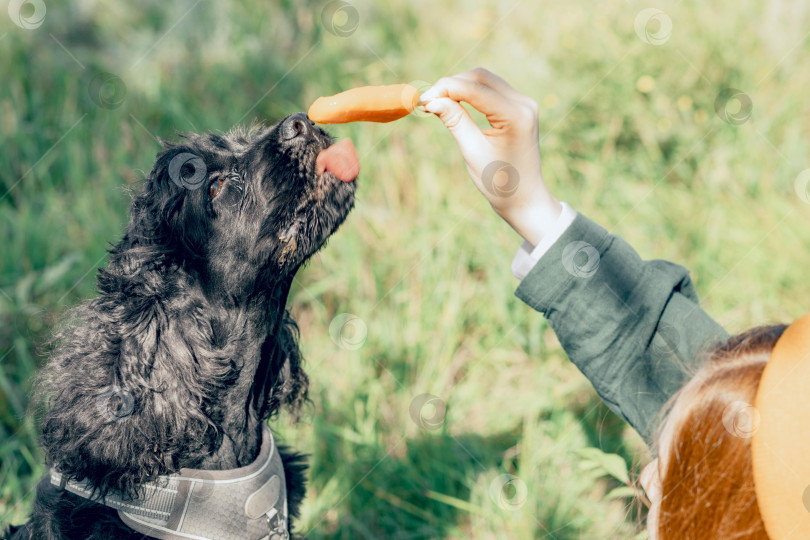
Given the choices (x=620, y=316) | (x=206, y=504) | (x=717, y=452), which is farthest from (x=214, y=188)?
(x=717, y=452)

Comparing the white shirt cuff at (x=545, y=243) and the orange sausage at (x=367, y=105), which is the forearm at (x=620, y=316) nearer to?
the white shirt cuff at (x=545, y=243)

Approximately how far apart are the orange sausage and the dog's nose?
29 mm

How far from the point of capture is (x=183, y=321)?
5.77ft

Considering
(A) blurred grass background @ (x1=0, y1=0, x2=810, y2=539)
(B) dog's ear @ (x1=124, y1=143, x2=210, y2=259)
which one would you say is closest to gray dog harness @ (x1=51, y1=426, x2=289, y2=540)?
(B) dog's ear @ (x1=124, y1=143, x2=210, y2=259)

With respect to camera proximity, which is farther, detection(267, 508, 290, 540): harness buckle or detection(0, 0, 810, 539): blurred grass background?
detection(0, 0, 810, 539): blurred grass background

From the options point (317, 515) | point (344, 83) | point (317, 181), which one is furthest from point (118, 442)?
point (344, 83)

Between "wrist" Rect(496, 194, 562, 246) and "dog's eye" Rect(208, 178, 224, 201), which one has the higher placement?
"wrist" Rect(496, 194, 562, 246)

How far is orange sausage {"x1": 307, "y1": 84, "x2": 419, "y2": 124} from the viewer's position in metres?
1.72

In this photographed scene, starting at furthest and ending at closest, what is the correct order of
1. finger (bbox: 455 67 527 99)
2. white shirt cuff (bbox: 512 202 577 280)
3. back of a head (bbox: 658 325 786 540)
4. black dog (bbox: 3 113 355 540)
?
white shirt cuff (bbox: 512 202 577 280), finger (bbox: 455 67 527 99), black dog (bbox: 3 113 355 540), back of a head (bbox: 658 325 786 540)

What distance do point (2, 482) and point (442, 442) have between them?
187 centimetres

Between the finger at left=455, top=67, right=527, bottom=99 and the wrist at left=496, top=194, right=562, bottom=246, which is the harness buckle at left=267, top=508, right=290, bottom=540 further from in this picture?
the finger at left=455, top=67, right=527, bottom=99

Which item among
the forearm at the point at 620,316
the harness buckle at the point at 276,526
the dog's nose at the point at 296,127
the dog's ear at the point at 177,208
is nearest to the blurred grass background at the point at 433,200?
the forearm at the point at 620,316

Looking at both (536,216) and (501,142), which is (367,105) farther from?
(536,216)

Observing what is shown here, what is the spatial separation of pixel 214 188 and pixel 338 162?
353mm
